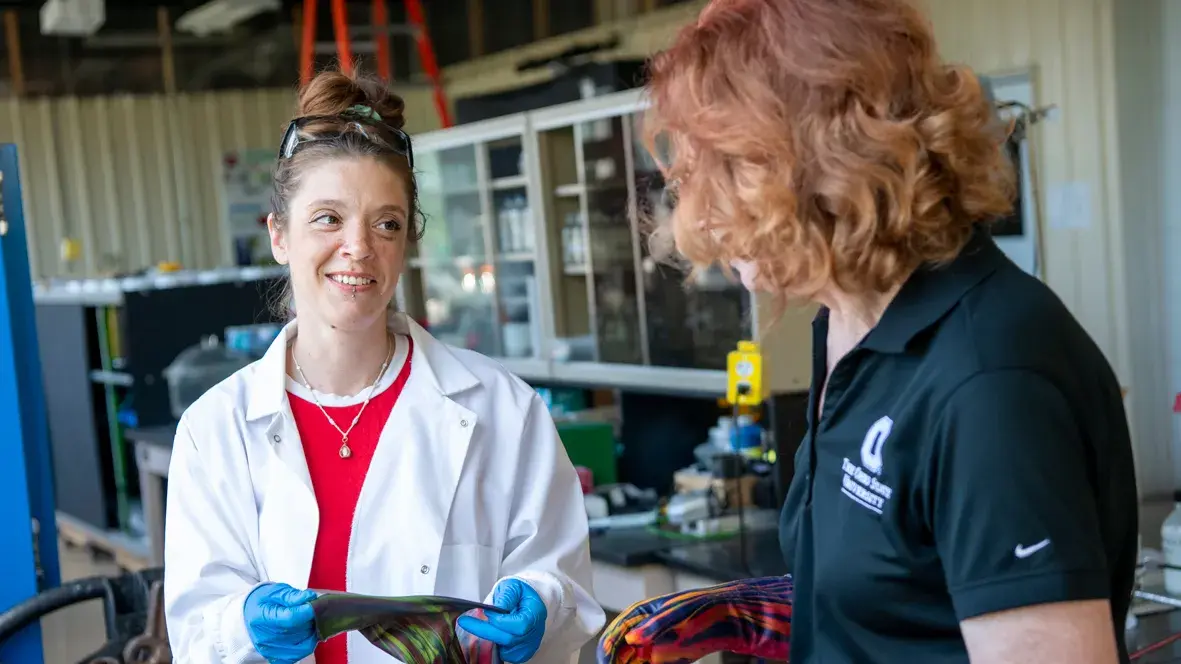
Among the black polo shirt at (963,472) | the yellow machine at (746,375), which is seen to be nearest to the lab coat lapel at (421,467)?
the black polo shirt at (963,472)

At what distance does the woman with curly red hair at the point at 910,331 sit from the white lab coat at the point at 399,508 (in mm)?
723

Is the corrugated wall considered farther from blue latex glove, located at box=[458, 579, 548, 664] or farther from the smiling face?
blue latex glove, located at box=[458, 579, 548, 664]

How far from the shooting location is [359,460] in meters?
1.83

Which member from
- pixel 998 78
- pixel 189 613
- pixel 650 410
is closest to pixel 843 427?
pixel 189 613

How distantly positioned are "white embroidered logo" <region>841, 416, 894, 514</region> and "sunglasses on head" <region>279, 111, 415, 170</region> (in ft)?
3.41

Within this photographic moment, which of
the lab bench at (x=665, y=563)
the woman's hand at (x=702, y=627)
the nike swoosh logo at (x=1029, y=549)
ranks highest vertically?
the nike swoosh logo at (x=1029, y=549)

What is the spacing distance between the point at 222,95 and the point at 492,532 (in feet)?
29.9

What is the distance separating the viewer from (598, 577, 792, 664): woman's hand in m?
1.41

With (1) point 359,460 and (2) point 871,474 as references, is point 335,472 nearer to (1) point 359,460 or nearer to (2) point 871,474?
(1) point 359,460

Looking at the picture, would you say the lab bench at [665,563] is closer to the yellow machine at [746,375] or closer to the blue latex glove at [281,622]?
the yellow machine at [746,375]

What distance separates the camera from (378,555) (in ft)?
5.74

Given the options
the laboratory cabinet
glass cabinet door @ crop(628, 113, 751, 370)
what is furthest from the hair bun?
glass cabinet door @ crop(628, 113, 751, 370)

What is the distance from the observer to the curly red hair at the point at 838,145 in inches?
41.0

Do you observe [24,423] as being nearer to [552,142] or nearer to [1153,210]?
[552,142]
